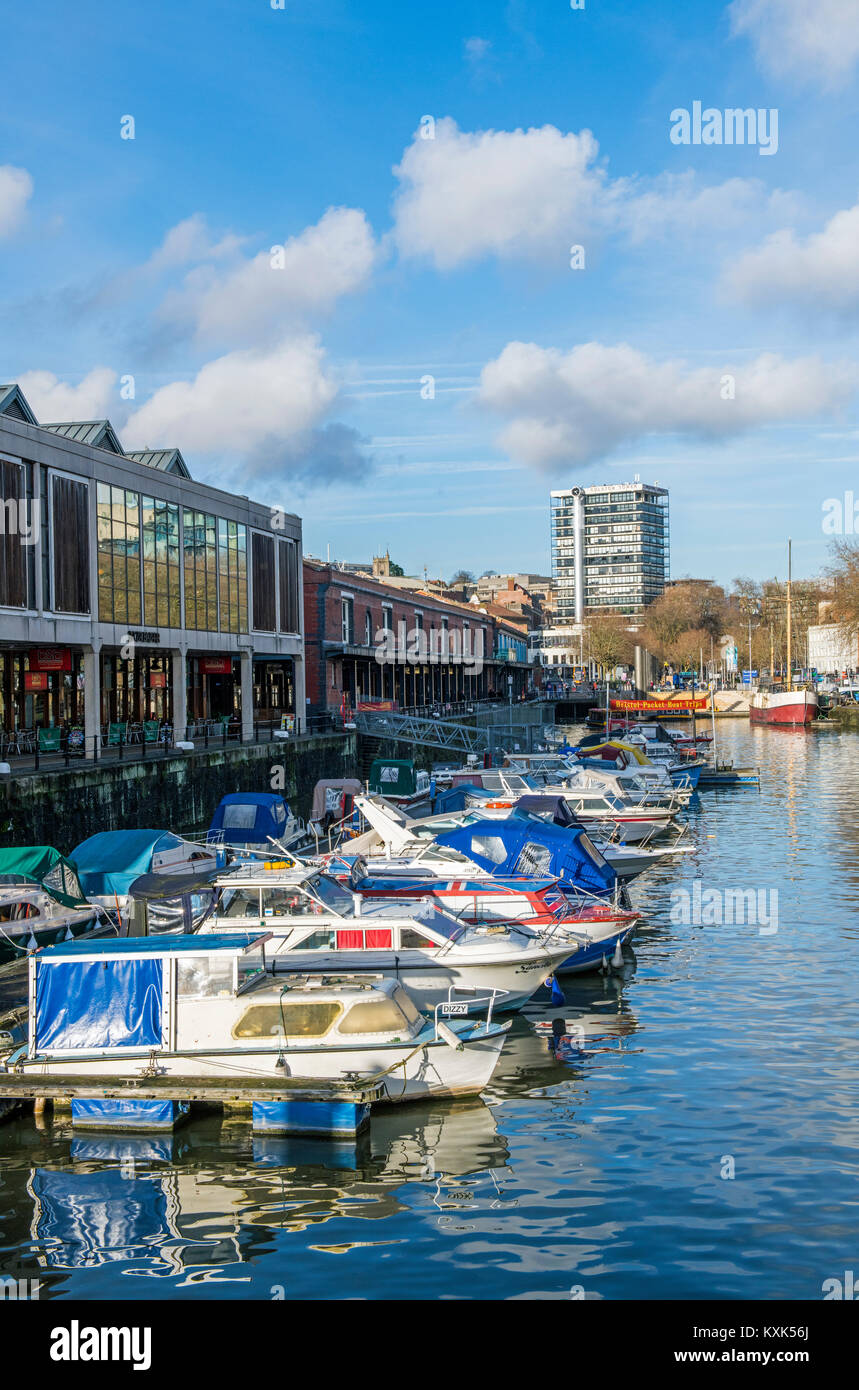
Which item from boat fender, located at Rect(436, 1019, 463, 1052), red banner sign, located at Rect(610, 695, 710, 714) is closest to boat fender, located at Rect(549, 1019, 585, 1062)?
boat fender, located at Rect(436, 1019, 463, 1052)

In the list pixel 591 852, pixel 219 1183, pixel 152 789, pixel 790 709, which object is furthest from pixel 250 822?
pixel 790 709

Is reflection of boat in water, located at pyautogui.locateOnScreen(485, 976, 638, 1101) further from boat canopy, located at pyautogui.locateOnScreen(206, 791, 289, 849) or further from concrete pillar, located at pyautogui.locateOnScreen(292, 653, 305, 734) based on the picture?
concrete pillar, located at pyautogui.locateOnScreen(292, 653, 305, 734)

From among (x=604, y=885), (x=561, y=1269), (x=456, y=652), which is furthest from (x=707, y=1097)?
(x=456, y=652)

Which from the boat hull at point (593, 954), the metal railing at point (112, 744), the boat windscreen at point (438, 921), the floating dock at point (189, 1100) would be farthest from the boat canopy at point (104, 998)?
the metal railing at point (112, 744)

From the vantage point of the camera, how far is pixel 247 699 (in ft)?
186

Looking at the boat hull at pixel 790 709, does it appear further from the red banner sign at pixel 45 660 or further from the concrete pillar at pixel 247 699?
the red banner sign at pixel 45 660

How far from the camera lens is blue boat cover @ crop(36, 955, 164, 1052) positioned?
1770cm

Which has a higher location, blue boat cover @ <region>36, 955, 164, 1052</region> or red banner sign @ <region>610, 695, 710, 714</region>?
red banner sign @ <region>610, 695, 710, 714</region>

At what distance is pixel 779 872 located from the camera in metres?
38.3

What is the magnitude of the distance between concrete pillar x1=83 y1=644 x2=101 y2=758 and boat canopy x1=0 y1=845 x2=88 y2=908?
12877 millimetres

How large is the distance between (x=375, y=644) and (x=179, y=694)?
3050cm

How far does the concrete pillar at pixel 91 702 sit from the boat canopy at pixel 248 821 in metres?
5.61

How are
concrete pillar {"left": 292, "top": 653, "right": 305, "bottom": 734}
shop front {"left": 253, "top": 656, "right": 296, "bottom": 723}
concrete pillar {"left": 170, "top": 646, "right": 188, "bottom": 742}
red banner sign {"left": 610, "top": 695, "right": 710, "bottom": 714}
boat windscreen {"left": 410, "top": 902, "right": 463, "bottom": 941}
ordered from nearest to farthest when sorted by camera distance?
1. boat windscreen {"left": 410, "top": 902, "right": 463, "bottom": 941}
2. concrete pillar {"left": 170, "top": 646, "right": 188, "bottom": 742}
3. concrete pillar {"left": 292, "top": 653, "right": 305, "bottom": 734}
4. shop front {"left": 253, "top": 656, "right": 296, "bottom": 723}
5. red banner sign {"left": 610, "top": 695, "right": 710, "bottom": 714}

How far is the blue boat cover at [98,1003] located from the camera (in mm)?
17703
